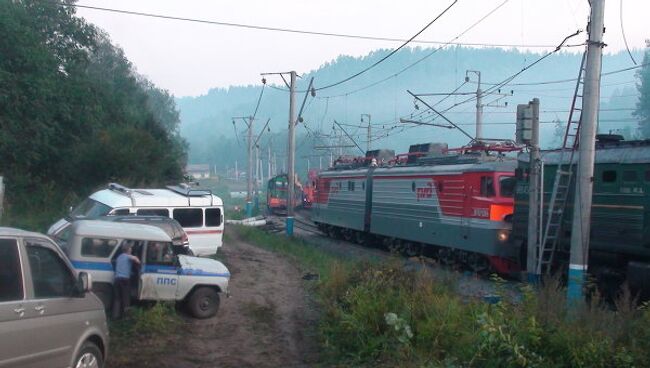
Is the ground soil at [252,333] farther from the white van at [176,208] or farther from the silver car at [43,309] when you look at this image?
the white van at [176,208]

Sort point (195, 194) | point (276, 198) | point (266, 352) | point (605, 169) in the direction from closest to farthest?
point (266, 352) < point (605, 169) < point (195, 194) < point (276, 198)

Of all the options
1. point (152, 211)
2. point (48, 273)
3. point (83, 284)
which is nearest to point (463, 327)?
point (83, 284)

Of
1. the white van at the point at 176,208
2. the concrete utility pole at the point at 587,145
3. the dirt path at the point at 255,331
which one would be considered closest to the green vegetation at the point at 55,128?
the white van at the point at 176,208

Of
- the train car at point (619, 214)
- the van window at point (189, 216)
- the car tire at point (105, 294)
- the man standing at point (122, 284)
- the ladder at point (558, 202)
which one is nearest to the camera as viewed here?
the man standing at point (122, 284)

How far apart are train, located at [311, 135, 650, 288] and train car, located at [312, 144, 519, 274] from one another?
0.03m

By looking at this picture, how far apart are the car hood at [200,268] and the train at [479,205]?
725 cm

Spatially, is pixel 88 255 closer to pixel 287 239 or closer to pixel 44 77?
pixel 287 239

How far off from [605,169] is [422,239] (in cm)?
897

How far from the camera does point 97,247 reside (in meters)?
11.2

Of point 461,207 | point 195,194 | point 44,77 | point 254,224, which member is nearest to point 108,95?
point 44,77

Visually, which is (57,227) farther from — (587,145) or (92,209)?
(587,145)

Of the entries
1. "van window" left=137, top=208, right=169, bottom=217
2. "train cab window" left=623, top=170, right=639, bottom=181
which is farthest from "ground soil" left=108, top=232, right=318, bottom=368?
"train cab window" left=623, top=170, right=639, bottom=181

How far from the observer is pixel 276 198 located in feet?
176

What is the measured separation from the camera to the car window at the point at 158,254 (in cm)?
1125
